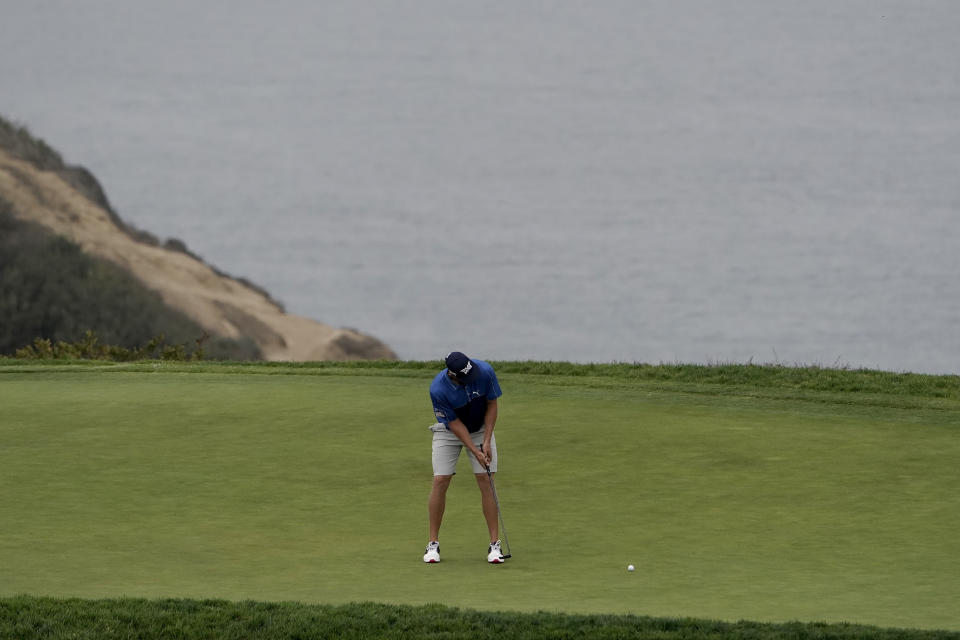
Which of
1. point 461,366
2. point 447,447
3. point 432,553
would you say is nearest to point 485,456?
point 447,447

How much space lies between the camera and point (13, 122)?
59531mm

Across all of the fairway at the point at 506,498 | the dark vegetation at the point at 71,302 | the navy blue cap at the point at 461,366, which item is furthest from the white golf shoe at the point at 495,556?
the dark vegetation at the point at 71,302

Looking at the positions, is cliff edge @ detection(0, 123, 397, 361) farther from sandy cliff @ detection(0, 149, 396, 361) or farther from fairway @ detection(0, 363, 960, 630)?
fairway @ detection(0, 363, 960, 630)

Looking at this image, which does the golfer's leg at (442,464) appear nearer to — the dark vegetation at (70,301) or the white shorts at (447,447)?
the white shorts at (447,447)

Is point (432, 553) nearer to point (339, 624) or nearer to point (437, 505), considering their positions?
point (437, 505)

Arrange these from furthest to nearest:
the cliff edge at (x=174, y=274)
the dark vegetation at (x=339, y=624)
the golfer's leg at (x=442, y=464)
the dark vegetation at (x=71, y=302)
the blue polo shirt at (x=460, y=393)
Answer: the cliff edge at (x=174, y=274)
the dark vegetation at (x=71, y=302)
the blue polo shirt at (x=460, y=393)
the golfer's leg at (x=442, y=464)
the dark vegetation at (x=339, y=624)

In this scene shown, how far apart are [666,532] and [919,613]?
7.95 feet

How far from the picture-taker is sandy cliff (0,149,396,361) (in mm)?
53312

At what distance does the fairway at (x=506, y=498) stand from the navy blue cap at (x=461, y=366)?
112 centimetres

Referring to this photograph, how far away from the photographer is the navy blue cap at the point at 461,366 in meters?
9.98

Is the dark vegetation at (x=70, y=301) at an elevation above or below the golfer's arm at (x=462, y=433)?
above

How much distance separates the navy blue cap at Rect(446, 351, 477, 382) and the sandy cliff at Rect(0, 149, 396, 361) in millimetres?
42358

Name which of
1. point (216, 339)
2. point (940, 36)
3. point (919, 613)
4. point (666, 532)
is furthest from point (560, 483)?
point (940, 36)

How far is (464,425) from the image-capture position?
10.4 meters
